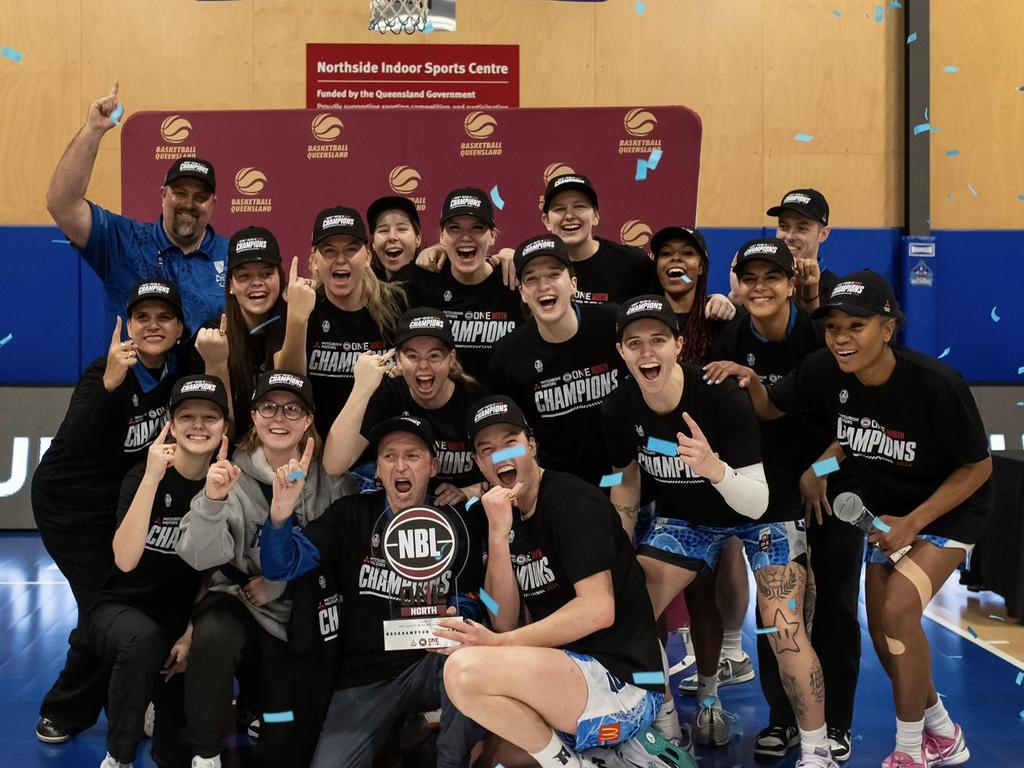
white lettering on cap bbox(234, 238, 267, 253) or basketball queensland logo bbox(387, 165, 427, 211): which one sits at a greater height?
basketball queensland logo bbox(387, 165, 427, 211)

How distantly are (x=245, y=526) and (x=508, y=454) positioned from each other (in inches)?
46.5

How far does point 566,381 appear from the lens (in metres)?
4.88

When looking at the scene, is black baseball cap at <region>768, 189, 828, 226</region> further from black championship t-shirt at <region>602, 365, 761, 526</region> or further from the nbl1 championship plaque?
the nbl1 championship plaque

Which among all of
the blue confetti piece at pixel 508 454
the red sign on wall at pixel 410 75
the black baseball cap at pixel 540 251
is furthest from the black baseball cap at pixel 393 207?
the red sign on wall at pixel 410 75

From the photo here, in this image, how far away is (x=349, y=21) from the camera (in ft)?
35.8

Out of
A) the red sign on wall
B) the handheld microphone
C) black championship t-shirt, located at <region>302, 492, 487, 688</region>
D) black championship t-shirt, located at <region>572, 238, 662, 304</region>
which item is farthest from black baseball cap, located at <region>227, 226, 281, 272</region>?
the red sign on wall

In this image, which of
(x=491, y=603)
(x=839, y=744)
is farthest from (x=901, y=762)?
(x=491, y=603)

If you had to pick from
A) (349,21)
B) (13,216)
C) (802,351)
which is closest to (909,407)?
(802,351)

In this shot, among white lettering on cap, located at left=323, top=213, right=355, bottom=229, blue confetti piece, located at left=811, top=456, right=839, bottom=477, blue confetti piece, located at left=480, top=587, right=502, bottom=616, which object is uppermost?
white lettering on cap, located at left=323, top=213, right=355, bottom=229

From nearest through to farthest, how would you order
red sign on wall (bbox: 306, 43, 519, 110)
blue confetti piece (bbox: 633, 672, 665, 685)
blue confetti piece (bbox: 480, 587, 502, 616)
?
1. blue confetti piece (bbox: 633, 672, 665, 685)
2. blue confetti piece (bbox: 480, 587, 502, 616)
3. red sign on wall (bbox: 306, 43, 519, 110)

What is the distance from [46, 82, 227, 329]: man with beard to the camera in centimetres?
558

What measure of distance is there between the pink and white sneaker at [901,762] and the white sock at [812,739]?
Answer: 0.31 meters

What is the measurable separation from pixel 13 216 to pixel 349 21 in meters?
3.98

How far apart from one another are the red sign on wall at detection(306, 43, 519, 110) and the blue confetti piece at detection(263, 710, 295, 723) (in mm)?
7458
